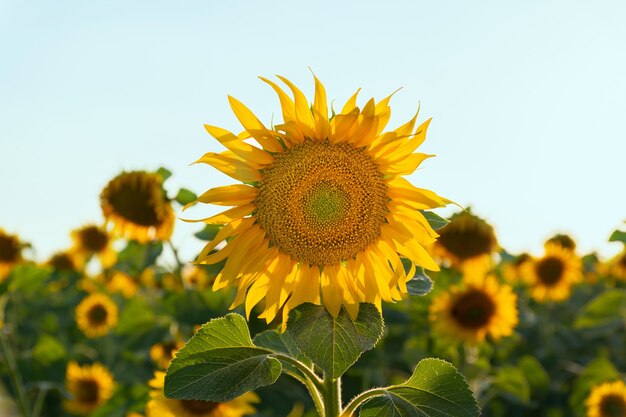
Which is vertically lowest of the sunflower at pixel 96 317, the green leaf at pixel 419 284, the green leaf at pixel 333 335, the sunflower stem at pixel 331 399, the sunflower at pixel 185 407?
the sunflower at pixel 96 317

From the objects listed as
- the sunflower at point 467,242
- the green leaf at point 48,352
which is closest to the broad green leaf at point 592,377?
the sunflower at point 467,242

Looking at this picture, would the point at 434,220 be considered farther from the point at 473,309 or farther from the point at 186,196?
the point at 473,309

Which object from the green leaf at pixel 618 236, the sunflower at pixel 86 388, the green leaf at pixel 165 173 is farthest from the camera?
the sunflower at pixel 86 388

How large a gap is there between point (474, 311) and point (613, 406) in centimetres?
91

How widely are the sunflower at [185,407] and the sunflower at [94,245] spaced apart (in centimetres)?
558

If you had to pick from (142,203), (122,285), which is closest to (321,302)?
(142,203)

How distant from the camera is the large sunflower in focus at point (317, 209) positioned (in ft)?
5.02

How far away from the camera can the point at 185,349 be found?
1.51 meters

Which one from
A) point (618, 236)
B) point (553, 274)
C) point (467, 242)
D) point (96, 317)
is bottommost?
point (96, 317)

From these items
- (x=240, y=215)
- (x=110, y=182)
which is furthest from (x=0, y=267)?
(x=240, y=215)

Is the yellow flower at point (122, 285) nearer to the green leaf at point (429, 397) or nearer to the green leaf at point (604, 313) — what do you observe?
the green leaf at point (604, 313)

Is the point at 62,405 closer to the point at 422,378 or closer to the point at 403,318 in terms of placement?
the point at 403,318

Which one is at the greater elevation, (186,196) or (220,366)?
(186,196)

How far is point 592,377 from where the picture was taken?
14.4 ft
